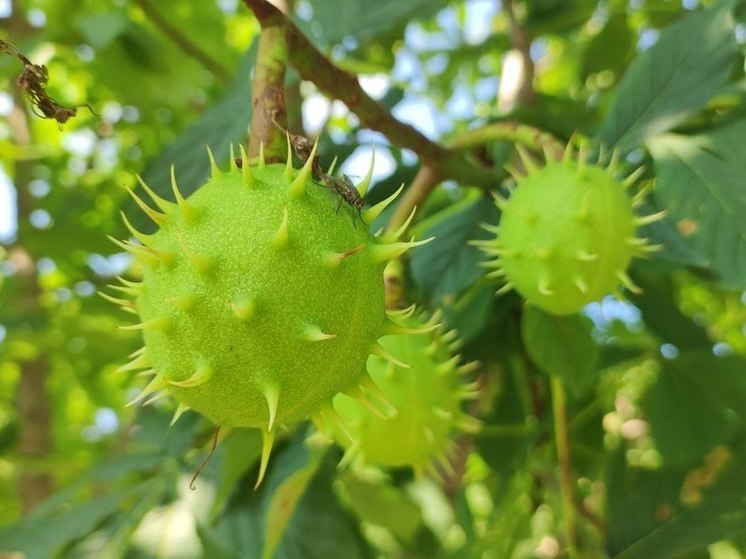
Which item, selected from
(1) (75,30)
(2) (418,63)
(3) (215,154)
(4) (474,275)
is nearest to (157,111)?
(1) (75,30)

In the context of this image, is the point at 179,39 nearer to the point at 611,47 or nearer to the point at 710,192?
the point at 611,47

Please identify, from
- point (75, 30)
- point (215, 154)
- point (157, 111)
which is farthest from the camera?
point (157, 111)

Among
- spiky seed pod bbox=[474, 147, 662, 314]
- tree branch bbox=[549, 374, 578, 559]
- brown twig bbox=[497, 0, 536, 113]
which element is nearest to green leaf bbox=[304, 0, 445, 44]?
brown twig bbox=[497, 0, 536, 113]

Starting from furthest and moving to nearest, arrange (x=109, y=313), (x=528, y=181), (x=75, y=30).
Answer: (x=109, y=313) < (x=75, y=30) < (x=528, y=181)

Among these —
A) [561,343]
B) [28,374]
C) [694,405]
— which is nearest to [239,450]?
[561,343]

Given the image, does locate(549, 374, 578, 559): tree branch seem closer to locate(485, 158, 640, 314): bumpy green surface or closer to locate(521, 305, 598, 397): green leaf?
locate(521, 305, 598, 397): green leaf

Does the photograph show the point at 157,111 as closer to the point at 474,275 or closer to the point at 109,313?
the point at 109,313
